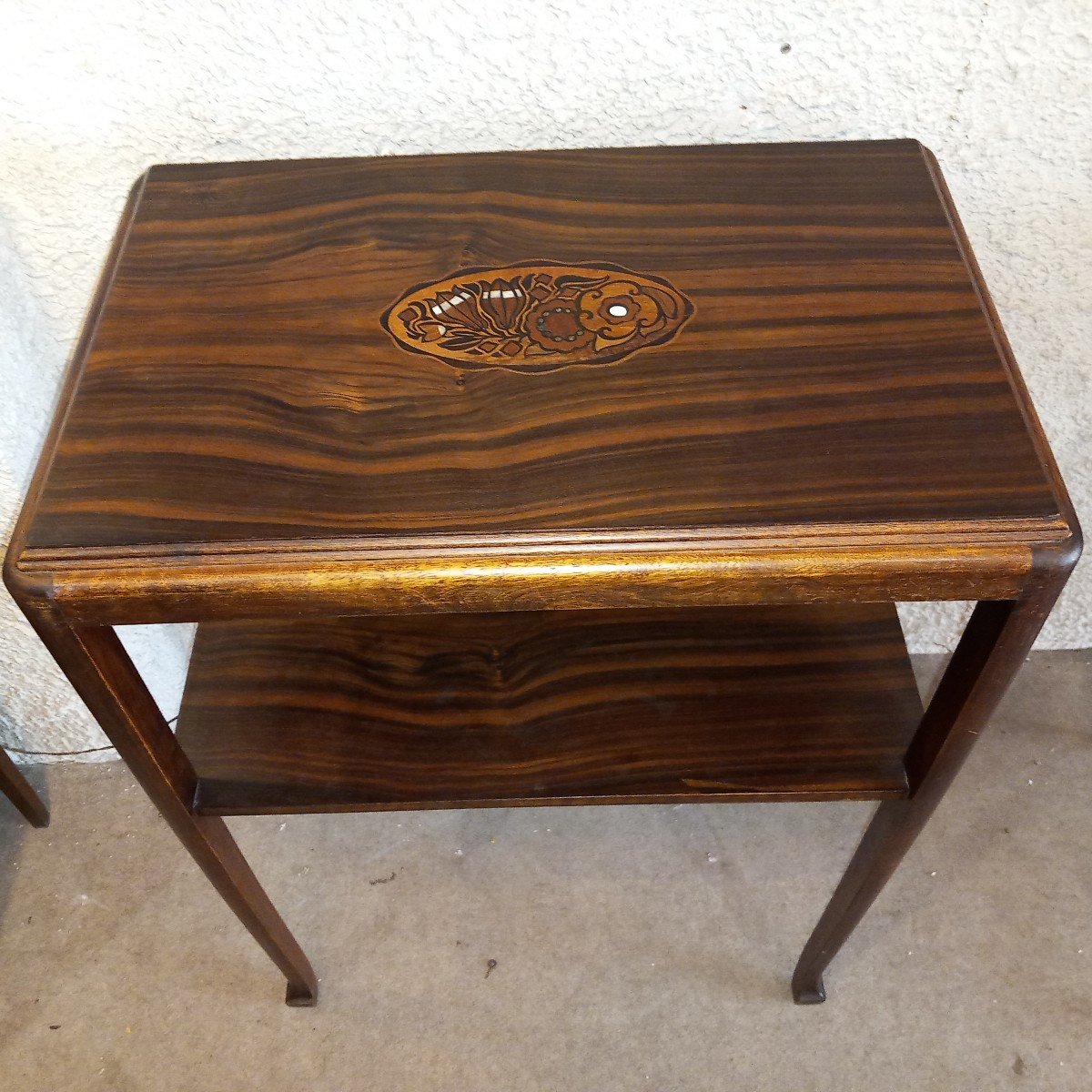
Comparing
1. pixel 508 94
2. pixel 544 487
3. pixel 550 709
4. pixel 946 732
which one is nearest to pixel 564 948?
pixel 550 709

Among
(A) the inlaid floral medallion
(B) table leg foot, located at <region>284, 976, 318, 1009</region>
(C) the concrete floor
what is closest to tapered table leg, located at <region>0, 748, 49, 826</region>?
(C) the concrete floor

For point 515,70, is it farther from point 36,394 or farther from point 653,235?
point 36,394

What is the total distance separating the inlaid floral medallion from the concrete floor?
73 cm

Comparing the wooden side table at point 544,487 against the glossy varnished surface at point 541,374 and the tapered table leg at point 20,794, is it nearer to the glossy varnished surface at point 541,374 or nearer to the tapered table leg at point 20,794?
the glossy varnished surface at point 541,374

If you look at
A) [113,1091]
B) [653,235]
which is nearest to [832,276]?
[653,235]

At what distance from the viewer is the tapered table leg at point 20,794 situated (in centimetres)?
119

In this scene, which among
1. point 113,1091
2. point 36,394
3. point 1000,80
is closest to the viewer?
point 1000,80

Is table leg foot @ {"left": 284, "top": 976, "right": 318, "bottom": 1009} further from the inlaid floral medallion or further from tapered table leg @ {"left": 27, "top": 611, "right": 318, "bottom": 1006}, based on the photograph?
the inlaid floral medallion

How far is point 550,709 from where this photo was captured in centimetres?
88

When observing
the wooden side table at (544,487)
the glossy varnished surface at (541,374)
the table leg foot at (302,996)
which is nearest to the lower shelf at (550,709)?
the wooden side table at (544,487)

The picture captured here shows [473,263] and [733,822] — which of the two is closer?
[473,263]

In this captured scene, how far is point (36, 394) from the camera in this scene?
0.99m

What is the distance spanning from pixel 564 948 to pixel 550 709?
1.42 ft

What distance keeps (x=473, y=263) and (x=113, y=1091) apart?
921 mm
